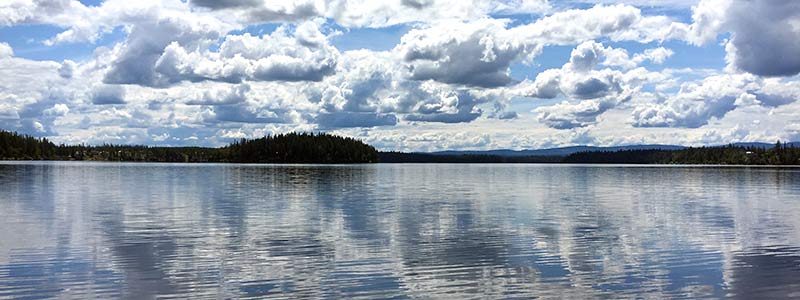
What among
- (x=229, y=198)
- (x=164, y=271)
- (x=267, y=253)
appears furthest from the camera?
(x=229, y=198)

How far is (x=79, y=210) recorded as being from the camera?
5641cm

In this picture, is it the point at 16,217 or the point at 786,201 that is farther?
the point at 786,201

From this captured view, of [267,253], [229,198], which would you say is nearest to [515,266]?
[267,253]

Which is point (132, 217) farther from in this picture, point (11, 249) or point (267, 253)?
point (267, 253)

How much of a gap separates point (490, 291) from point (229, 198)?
5319 cm

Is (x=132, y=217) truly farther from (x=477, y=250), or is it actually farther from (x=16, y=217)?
(x=477, y=250)

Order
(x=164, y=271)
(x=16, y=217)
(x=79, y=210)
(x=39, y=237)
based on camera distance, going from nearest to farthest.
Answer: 1. (x=164, y=271)
2. (x=39, y=237)
3. (x=16, y=217)
4. (x=79, y=210)

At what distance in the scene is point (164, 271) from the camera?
91.1 feet

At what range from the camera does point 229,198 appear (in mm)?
72875

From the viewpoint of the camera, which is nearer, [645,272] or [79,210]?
[645,272]

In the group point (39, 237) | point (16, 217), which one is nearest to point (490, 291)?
point (39, 237)

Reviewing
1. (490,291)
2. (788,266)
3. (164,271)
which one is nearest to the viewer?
(490,291)

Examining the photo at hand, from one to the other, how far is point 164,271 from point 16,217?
Answer: 27.5m

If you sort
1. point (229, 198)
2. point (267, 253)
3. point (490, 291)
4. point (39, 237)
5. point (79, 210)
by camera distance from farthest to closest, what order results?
point (229, 198)
point (79, 210)
point (39, 237)
point (267, 253)
point (490, 291)
